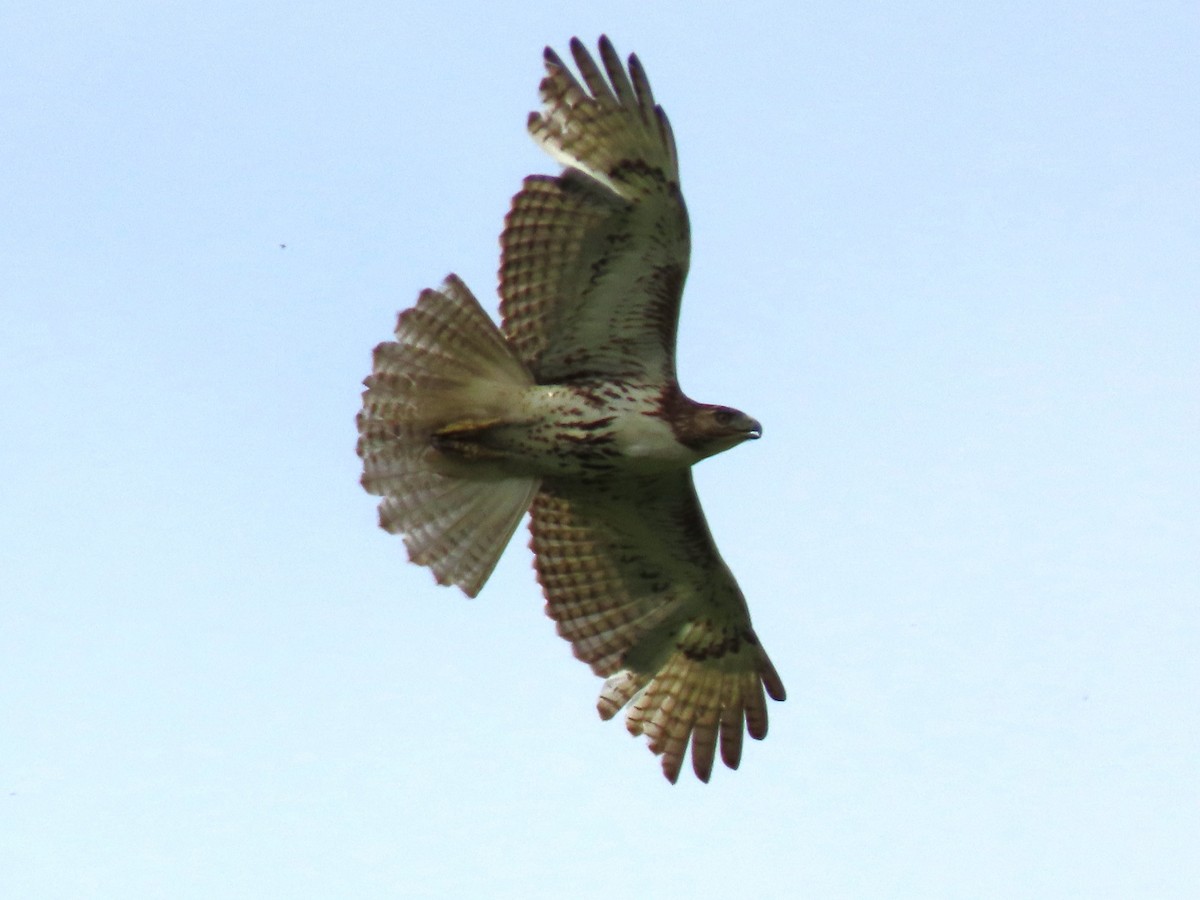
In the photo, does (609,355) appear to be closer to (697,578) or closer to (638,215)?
(638,215)

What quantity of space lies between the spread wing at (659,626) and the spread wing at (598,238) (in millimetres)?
1087

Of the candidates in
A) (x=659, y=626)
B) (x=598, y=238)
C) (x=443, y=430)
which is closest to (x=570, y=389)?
(x=443, y=430)

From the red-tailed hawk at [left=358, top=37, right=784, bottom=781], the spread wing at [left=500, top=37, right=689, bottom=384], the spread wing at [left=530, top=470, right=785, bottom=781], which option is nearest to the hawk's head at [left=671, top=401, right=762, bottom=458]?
the red-tailed hawk at [left=358, top=37, right=784, bottom=781]

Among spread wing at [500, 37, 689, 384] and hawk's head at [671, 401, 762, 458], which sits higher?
spread wing at [500, 37, 689, 384]

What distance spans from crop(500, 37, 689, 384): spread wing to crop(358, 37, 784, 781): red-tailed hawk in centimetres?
1

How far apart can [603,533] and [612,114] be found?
8.70ft

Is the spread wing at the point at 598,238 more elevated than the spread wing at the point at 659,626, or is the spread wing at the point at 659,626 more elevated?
the spread wing at the point at 598,238

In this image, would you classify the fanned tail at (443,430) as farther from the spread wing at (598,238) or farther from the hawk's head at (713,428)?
the hawk's head at (713,428)

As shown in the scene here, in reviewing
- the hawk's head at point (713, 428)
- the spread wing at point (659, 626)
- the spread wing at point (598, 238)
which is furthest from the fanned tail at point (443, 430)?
the hawk's head at point (713, 428)

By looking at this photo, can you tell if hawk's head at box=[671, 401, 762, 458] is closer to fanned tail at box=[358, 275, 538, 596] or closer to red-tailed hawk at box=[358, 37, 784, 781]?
red-tailed hawk at box=[358, 37, 784, 781]

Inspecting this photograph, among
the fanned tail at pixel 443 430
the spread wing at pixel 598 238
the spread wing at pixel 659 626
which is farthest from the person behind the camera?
the spread wing at pixel 659 626

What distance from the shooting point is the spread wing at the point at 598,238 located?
38.0 ft

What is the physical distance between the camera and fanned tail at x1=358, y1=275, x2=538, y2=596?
12.0 m

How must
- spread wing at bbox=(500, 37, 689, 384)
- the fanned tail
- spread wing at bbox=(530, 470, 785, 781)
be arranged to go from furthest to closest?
spread wing at bbox=(530, 470, 785, 781) → the fanned tail → spread wing at bbox=(500, 37, 689, 384)
